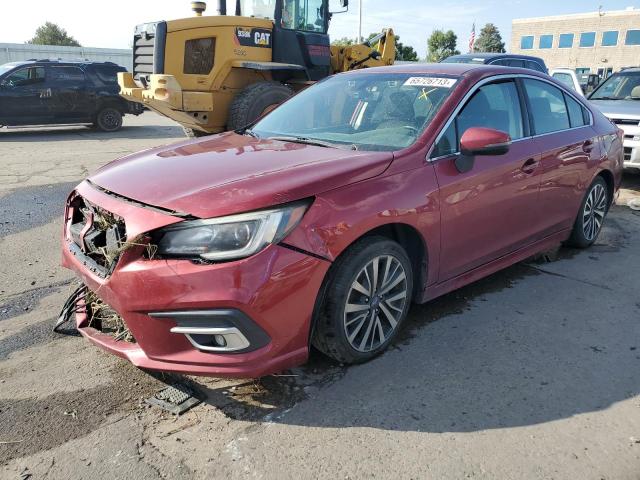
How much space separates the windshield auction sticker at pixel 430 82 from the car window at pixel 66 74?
12630 mm

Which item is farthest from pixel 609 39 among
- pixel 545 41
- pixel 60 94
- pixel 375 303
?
pixel 375 303

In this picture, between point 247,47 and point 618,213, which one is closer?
point 618,213

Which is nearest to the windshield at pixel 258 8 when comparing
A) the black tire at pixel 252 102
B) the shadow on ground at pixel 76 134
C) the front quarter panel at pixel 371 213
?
the black tire at pixel 252 102

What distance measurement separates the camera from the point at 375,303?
310cm

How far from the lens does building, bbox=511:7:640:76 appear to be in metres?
53.2

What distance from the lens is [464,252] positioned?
3.60 m

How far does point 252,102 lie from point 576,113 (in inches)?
204

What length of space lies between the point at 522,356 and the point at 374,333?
942 millimetres

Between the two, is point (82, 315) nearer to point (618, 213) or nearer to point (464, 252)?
point (464, 252)

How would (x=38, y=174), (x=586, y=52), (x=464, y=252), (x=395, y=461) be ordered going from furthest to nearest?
(x=586, y=52)
(x=38, y=174)
(x=464, y=252)
(x=395, y=461)

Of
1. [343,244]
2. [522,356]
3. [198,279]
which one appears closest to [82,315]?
[198,279]

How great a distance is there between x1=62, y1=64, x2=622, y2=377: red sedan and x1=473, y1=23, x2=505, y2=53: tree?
85611mm

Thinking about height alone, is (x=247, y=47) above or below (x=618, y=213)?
above

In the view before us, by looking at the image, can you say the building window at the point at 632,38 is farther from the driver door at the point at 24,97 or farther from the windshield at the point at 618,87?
the driver door at the point at 24,97
